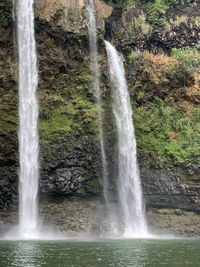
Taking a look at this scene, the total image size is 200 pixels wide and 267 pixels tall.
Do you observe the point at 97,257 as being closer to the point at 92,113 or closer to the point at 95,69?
the point at 92,113

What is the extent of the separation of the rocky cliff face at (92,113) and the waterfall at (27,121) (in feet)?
1.45

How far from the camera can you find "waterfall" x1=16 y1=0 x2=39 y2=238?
1936 cm

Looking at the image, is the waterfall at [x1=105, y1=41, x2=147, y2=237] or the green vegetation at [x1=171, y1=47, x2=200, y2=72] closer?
the waterfall at [x1=105, y1=41, x2=147, y2=237]

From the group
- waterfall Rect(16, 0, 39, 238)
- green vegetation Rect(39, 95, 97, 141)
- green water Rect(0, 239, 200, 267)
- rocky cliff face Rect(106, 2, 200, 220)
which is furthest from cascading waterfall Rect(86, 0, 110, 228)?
green water Rect(0, 239, 200, 267)

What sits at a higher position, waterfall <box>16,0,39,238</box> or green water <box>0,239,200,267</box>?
waterfall <box>16,0,39,238</box>

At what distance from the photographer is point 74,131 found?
22.2 metres

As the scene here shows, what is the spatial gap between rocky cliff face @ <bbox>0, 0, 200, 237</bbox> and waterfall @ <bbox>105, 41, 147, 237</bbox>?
1.82 ft

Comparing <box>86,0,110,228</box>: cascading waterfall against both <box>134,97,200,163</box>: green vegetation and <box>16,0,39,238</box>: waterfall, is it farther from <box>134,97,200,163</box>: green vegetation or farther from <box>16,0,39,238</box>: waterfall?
<box>16,0,39,238</box>: waterfall

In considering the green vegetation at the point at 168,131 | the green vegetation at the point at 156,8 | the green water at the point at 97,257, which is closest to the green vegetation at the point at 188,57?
the green vegetation at the point at 156,8

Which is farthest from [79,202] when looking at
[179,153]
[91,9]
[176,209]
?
[91,9]

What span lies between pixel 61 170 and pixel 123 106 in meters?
7.16

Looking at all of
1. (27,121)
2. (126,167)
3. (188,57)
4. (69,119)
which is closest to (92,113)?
(69,119)

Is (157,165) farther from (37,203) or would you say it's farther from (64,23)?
(64,23)

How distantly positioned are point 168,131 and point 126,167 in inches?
186
